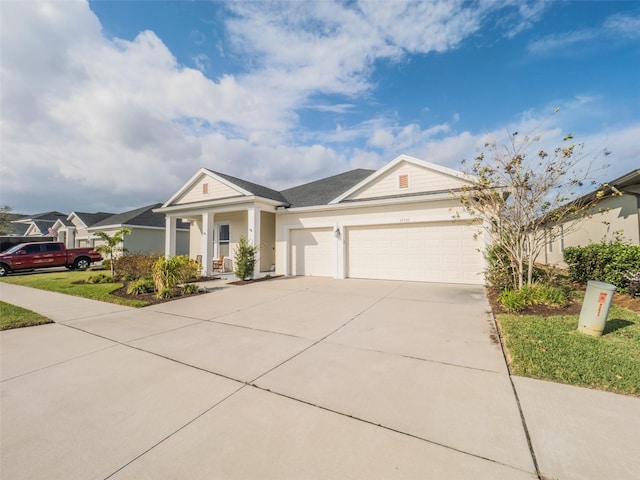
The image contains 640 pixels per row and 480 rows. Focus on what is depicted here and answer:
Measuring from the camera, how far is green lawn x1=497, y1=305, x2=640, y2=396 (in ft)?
9.78

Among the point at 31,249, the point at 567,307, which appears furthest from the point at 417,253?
the point at 31,249

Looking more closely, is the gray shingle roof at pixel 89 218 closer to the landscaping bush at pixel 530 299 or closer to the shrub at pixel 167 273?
the shrub at pixel 167 273

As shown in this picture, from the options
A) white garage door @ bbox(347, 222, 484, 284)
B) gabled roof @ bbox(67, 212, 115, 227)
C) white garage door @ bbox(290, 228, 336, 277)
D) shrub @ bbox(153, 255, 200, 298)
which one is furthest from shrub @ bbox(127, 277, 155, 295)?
gabled roof @ bbox(67, 212, 115, 227)

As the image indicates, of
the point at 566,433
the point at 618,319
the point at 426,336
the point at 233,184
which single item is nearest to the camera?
the point at 566,433

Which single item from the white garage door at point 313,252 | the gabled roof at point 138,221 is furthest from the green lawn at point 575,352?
the gabled roof at point 138,221

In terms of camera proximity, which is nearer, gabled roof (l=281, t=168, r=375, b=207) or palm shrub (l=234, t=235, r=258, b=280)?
palm shrub (l=234, t=235, r=258, b=280)

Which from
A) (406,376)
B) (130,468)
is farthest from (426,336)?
(130,468)

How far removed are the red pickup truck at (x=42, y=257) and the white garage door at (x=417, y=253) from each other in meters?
17.9

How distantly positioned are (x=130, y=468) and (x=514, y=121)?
10030 mm

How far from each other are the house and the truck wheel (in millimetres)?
7503

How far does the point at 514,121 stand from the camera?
740 cm

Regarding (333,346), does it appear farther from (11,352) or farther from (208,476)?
(11,352)

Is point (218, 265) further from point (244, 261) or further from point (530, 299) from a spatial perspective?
point (530, 299)

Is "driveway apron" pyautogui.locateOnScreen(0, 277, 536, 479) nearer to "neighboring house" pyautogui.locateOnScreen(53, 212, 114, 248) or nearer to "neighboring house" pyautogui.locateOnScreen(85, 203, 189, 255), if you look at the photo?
"neighboring house" pyautogui.locateOnScreen(85, 203, 189, 255)
